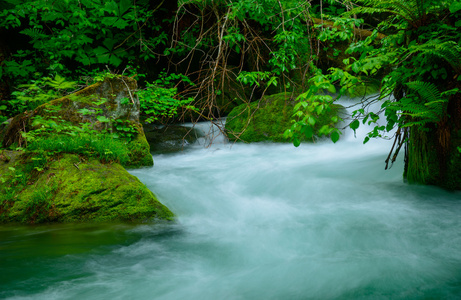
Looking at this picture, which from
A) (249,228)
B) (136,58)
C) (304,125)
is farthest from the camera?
(136,58)

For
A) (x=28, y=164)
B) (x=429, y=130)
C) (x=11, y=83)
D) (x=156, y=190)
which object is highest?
(x=11, y=83)

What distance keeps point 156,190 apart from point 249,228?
1.38 meters

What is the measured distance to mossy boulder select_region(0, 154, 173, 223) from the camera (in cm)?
302

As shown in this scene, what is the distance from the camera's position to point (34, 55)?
8094mm

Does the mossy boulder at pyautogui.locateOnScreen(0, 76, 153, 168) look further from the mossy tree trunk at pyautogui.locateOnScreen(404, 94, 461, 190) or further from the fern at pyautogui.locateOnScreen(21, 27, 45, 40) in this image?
the mossy tree trunk at pyautogui.locateOnScreen(404, 94, 461, 190)

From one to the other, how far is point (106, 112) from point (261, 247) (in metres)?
3.39

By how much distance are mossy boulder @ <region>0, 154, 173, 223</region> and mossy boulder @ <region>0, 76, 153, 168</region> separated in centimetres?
132

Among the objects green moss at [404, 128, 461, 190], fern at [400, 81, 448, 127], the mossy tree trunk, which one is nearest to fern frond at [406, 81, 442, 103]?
fern at [400, 81, 448, 127]

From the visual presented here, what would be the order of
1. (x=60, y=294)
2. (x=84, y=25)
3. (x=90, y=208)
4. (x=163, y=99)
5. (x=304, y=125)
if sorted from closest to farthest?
1. (x=60, y=294)
2. (x=304, y=125)
3. (x=90, y=208)
4. (x=163, y=99)
5. (x=84, y=25)

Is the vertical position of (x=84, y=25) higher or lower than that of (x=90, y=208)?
higher

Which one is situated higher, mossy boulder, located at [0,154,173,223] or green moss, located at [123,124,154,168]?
green moss, located at [123,124,154,168]

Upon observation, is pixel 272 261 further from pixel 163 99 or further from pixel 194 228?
pixel 163 99

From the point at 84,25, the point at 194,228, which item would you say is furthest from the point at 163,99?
the point at 194,228

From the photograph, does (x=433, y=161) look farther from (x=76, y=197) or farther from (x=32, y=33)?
(x=32, y=33)
